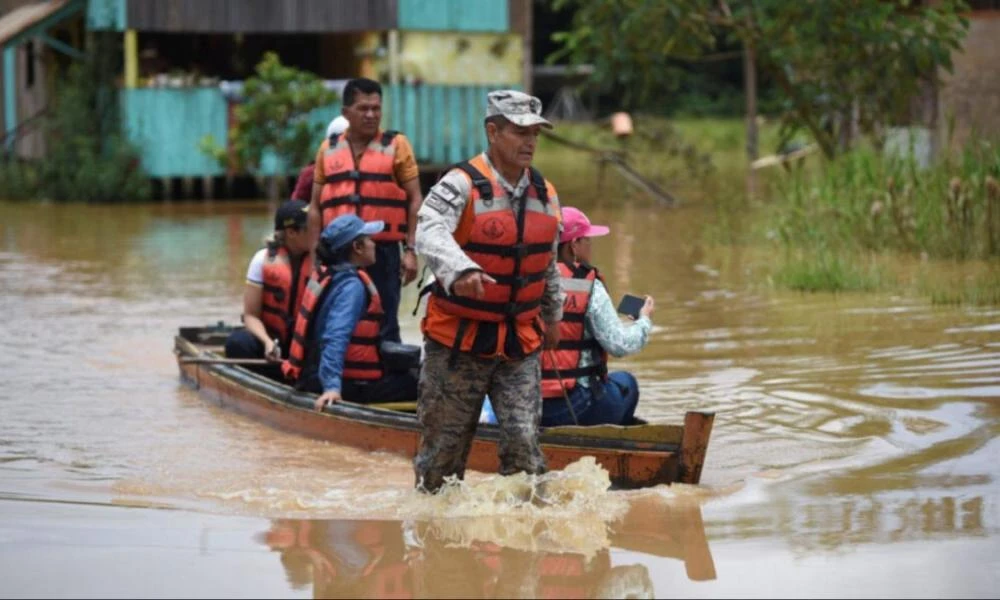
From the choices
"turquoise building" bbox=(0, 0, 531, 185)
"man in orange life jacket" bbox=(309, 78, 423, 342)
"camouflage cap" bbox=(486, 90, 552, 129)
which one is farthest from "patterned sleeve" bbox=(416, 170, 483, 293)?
"turquoise building" bbox=(0, 0, 531, 185)

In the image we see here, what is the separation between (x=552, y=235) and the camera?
7.00 metres

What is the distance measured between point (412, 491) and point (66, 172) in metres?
19.1

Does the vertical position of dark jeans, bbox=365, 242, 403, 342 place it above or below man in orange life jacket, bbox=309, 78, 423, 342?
below

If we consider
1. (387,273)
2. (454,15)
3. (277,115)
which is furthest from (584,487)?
(454,15)

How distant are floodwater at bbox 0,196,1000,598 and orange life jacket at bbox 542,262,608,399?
21.1 inches

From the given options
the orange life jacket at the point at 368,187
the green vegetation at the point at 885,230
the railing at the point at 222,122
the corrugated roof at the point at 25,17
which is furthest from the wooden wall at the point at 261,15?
the orange life jacket at the point at 368,187

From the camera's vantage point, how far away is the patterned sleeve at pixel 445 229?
21.5ft

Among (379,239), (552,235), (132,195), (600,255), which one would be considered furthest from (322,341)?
(132,195)

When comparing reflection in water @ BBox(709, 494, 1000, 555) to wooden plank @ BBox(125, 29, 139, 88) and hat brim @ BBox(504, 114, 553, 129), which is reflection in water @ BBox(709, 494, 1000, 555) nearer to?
hat brim @ BBox(504, 114, 553, 129)

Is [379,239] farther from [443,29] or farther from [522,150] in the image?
[443,29]

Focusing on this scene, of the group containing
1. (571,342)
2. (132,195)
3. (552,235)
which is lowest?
(132,195)

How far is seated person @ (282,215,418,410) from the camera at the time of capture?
8758mm

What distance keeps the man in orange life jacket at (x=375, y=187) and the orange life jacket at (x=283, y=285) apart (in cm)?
20

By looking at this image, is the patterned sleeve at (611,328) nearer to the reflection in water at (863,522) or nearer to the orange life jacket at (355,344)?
the reflection in water at (863,522)
